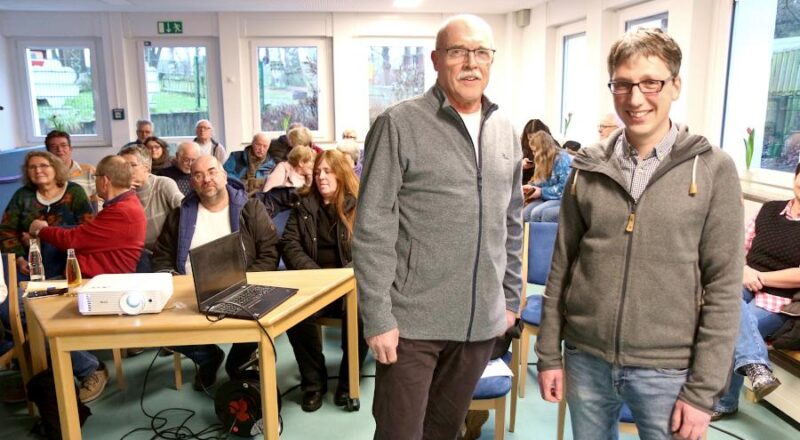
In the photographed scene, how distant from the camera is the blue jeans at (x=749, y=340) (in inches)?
90.4

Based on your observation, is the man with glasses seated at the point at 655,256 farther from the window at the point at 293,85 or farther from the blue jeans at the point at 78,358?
the window at the point at 293,85

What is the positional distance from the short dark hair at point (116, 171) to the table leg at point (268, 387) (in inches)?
50.6

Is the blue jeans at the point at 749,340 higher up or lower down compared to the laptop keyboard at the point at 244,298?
lower down

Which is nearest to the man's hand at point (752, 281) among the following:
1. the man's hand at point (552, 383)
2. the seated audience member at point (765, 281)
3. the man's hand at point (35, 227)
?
the seated audience member at point (765, 281)

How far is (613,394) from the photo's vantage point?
129cm

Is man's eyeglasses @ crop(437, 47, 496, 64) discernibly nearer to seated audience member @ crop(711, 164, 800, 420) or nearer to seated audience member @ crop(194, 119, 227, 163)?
seated audience member @ crop(711, 164, 800, 420)

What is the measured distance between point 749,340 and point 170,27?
742 centimetres

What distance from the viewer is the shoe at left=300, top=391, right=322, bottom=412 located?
8.55 feet

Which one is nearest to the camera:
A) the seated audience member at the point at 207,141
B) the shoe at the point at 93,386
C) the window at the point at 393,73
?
the shoe at the point at 93,386

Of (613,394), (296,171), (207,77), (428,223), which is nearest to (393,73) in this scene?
(207,77)

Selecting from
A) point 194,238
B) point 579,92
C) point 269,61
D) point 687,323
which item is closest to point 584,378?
point 687,323

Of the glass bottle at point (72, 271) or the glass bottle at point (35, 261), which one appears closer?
the glass bottle at point (72, 271)

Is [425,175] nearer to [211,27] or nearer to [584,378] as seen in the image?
[584,378]

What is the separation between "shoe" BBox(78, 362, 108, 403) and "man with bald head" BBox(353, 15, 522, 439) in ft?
6.12
